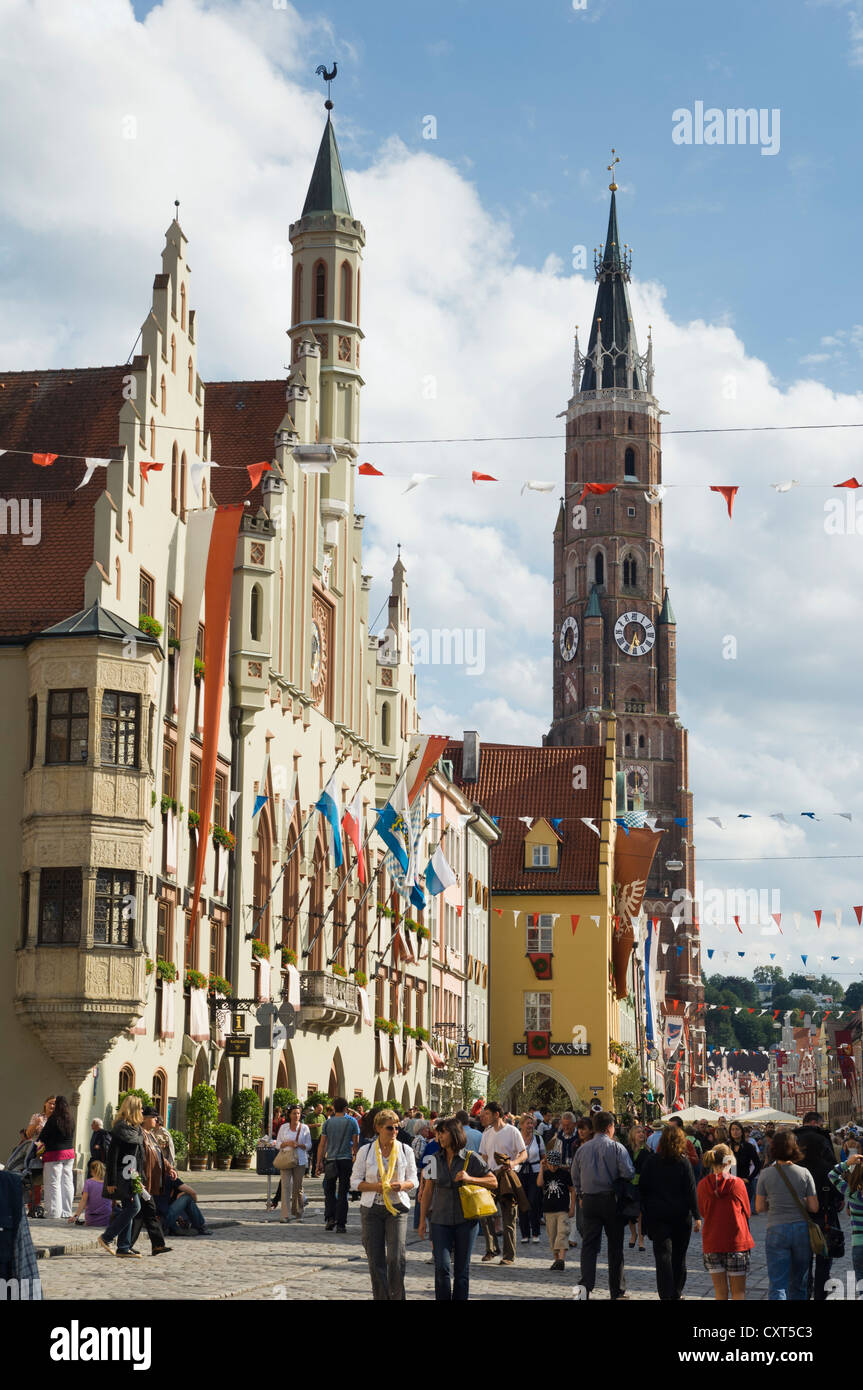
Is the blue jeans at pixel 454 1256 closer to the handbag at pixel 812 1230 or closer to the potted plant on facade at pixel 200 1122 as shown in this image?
the handbag at pixel 812 1230

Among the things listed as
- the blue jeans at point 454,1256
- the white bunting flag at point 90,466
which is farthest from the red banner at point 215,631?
the blue jeans at point 454,1256

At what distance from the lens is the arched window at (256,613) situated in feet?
143

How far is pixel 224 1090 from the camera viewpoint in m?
41.3

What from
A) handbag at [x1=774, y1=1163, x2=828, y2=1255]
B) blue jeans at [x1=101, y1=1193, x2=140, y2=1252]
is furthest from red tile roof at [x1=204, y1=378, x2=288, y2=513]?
handbag at [x1=774, y1=1163, x2=828, y2=1255]

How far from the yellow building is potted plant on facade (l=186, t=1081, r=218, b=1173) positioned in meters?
37.2

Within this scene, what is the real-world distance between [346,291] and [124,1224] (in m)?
37.2

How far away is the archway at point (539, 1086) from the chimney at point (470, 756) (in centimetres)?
1403

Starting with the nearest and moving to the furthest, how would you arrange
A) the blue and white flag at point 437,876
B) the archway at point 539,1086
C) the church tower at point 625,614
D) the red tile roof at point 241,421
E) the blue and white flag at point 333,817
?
1. the blue and white flag at point 333,817
2. the red tile roof at point 241,421
3. the blue and white flag at point 437,876
4. the archway at point 539,1086
5. the church tower at point 625,614

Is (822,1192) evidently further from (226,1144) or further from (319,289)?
(319,289)

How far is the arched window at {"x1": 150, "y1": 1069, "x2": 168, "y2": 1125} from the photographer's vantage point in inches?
1467

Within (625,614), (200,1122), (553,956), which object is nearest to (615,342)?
(625,614)

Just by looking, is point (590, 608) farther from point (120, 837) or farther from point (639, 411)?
point (120, 837)

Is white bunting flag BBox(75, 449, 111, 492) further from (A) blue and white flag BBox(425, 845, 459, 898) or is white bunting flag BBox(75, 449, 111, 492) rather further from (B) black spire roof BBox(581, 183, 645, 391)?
(B) black spire roof BBox(581, 183, 645, 391)

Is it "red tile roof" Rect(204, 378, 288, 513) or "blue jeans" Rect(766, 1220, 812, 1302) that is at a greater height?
"red tile roof" Rect(204, 378, 288, 513)
